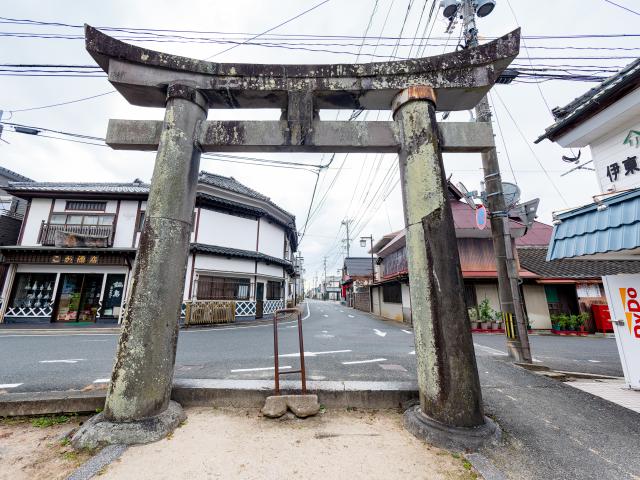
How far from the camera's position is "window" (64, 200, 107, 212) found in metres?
17.1

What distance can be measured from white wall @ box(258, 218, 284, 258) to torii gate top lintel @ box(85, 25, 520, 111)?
16.1 meters

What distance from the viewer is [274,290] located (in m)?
21.4

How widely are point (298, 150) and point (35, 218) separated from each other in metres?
21.3

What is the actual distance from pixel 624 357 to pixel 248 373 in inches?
278

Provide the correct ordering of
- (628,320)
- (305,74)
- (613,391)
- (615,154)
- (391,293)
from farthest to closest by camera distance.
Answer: (391,293) < (628,320) < (615,154) < (613,391) < (305,74)

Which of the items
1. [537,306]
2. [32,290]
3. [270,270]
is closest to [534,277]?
[537,306]

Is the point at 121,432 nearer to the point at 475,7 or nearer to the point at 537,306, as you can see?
the point at 475,7

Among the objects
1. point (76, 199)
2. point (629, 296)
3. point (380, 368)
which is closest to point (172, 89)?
point (380, 368)

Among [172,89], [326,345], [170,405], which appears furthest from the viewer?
[326,345]

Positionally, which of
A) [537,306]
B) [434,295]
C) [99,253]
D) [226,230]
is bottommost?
[537,306]

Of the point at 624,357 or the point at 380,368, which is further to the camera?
the point at 380,368

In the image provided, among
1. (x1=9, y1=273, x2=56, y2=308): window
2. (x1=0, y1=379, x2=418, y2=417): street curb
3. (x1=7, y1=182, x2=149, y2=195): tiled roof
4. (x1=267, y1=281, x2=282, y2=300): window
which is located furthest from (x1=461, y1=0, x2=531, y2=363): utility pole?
(x1=9, y1=273, x2=56, y2=308): window

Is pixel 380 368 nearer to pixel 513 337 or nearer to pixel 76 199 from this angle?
pixel 513 337

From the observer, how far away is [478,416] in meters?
2.88
